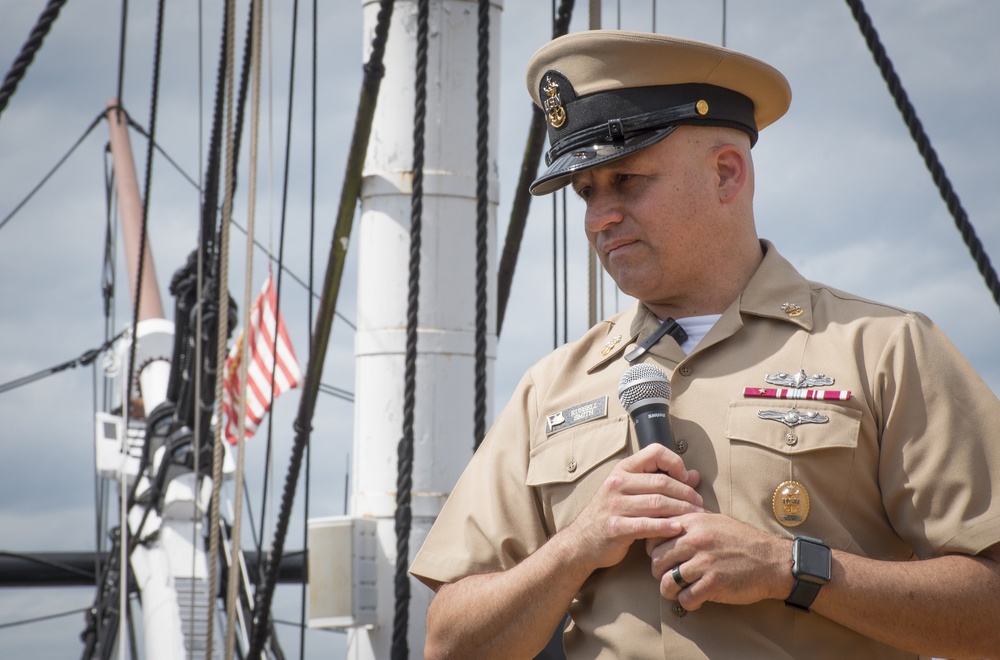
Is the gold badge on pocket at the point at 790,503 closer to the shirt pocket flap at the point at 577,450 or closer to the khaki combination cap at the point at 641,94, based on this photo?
the shirt pocket flap at the point at 577,450

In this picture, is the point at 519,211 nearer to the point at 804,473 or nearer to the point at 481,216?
the point at 481,216

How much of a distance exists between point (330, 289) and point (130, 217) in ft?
26.2

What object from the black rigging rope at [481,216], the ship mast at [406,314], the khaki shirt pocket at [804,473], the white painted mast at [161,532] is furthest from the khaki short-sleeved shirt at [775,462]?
the white painted mast at [161,532]

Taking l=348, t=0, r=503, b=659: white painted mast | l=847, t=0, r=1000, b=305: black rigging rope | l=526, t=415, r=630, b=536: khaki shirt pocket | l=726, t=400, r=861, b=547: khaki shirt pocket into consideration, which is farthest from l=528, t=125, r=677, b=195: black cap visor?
l=348, t=0, r=503, b=659: white painted mast

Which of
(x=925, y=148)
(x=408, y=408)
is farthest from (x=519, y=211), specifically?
(x=925, y=148)

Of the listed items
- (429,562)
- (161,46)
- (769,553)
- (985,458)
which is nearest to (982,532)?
(985,458)

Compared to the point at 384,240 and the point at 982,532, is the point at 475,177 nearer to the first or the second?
the point at 384,240

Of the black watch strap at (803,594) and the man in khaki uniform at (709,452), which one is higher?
the man in khaki uniform at (709,452)

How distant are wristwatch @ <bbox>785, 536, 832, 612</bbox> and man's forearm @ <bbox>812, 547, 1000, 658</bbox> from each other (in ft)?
0.06

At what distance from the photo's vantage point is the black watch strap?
1.93 meters

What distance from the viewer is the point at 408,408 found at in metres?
3.88

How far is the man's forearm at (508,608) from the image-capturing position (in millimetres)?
2121

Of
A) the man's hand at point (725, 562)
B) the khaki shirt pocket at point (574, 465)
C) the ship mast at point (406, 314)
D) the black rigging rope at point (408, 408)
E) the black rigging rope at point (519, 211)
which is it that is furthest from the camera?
the black rigging rope at point (519, 211)

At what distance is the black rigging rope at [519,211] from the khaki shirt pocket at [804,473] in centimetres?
276
